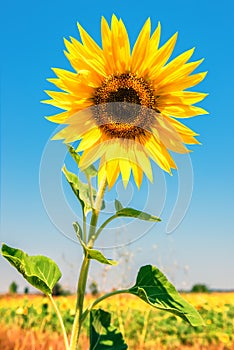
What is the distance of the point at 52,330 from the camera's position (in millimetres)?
4117

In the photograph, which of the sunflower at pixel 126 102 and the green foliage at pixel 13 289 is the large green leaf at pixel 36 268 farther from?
the green foliage at pixel 13 289

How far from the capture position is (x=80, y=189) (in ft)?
6.00

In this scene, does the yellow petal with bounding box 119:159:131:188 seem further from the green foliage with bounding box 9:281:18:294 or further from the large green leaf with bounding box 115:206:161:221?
the green foliage with bounding box 9:281:18:294

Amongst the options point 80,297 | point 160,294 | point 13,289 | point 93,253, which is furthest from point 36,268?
point 13,289

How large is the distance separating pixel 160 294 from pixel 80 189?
0.50 meters

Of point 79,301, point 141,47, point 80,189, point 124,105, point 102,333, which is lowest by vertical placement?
point 102,333

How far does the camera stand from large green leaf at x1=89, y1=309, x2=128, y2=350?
1886 millimetres

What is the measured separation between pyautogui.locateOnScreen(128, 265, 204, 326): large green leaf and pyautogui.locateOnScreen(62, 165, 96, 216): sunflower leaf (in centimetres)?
32

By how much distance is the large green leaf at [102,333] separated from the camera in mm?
1886

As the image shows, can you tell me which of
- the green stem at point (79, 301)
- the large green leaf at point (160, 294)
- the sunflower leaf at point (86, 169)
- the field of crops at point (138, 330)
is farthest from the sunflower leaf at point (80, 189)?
the field of crops at point (138, 330)

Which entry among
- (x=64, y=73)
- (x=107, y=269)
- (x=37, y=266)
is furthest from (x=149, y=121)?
(x=107, y=269)

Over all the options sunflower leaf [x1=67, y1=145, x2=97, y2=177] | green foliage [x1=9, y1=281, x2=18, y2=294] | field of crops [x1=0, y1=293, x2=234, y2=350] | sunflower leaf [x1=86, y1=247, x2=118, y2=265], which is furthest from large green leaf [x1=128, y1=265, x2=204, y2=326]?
green foliage [x1=9, y1=281, x2=18, y2=294]

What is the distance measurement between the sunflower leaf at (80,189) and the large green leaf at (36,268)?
0.27 m

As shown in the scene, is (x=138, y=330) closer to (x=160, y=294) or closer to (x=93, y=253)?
(x=160, y=294)
